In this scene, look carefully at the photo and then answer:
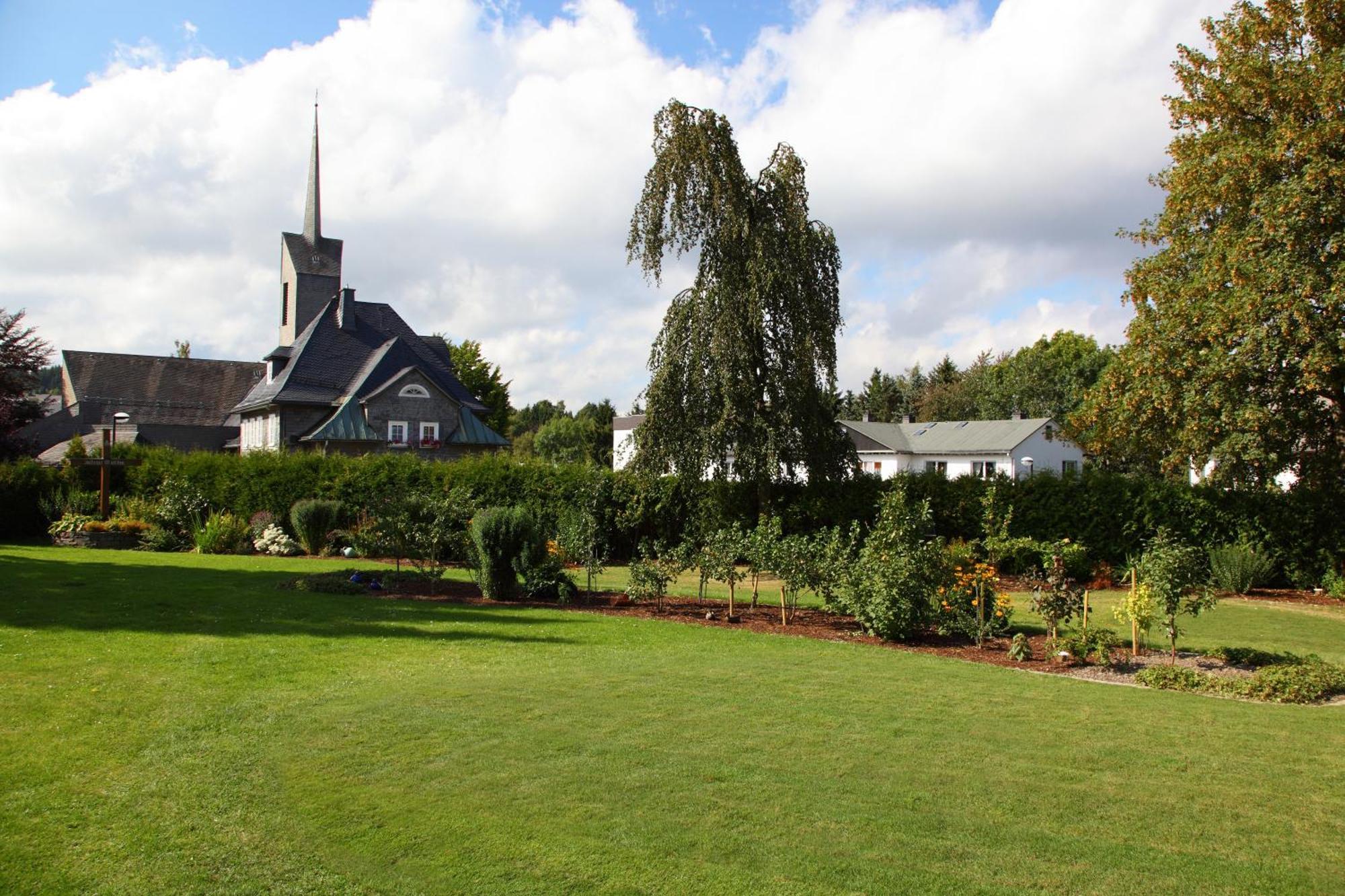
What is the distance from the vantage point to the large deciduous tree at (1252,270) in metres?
16.5

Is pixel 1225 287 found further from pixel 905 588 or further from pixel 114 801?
pixel 114 801

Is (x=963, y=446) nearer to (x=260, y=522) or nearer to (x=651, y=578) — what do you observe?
(x=260, y=522)

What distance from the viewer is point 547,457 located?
2862 inches

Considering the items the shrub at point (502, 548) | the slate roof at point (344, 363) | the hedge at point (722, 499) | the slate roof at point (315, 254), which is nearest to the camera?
the shrub at point (502, 548)

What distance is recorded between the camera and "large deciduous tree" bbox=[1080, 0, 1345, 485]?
16500 mm

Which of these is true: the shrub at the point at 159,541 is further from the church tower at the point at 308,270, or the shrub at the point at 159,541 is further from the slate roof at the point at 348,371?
the church tower at the point at 308,270

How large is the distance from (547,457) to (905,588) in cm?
6337

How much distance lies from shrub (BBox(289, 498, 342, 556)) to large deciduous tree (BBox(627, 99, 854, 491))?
739 cm

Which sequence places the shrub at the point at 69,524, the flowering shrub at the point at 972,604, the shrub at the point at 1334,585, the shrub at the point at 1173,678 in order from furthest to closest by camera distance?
the shrub at the point at 69,524
the shrub at the point at 1334,585
the flowering shrub at the point at 972,604
the shrub at the point at 1173,678

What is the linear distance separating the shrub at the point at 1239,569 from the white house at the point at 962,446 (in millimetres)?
31746

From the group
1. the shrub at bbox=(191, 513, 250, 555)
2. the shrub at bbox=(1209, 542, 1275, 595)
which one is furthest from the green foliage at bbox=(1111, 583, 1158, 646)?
the shrub at bbox=(191, 513, 250, 555)

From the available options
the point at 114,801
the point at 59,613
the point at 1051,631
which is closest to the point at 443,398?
the point at 59,613

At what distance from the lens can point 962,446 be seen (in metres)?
53.7

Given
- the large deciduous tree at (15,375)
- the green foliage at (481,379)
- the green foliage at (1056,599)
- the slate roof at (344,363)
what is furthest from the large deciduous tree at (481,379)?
the green foliage at (1056,599)
